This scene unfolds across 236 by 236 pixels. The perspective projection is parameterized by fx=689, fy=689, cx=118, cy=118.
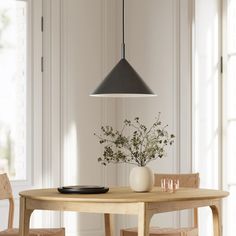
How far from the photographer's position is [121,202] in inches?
148

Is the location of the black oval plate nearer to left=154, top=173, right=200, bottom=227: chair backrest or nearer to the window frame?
left=154, top=173, right=200, bottom=227: chair backrest

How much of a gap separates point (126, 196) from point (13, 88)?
244 centimetres

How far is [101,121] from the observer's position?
6.52 metres

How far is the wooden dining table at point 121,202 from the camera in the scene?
3.74 m

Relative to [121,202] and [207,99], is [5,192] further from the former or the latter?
[207,99]

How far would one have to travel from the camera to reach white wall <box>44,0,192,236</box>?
5.92 meters

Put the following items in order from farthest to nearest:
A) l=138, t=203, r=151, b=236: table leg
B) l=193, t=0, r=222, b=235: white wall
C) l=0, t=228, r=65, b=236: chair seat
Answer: l=193, t=0, r=222, b=235: white wall → l=0, t=228, r=65, b=236: chair seat → l=138, t=203, r=151, b=236: table leg

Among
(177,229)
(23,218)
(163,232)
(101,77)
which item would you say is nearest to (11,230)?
(23,218)

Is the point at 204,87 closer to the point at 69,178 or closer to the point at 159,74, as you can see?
the point at 159,74

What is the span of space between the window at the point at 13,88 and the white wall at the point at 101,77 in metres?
0.22

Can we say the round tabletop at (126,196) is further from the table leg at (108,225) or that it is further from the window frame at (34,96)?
the window frame at (34,96)

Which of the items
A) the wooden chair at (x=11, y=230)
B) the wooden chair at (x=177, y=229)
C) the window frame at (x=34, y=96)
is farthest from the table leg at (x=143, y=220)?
the window frame at (x=34, y=96)

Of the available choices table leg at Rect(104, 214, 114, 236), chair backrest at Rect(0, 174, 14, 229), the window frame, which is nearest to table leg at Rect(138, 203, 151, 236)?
table leg at Rect(104, 214, 114, 236)

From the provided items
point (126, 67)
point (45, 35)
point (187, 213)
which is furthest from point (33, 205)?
point (45, 35)
